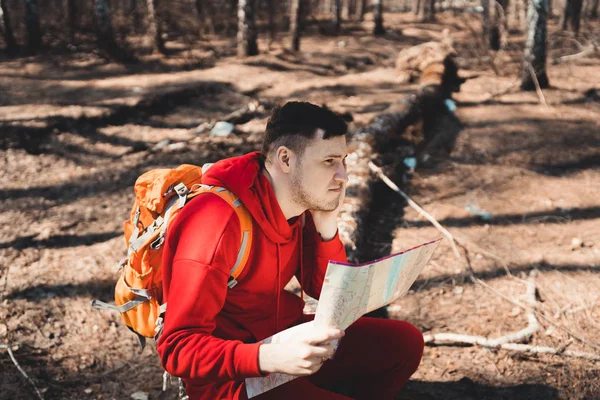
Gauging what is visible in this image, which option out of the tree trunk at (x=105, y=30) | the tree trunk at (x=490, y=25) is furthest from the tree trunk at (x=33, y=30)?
the tree trunk at (x=490, y=25)

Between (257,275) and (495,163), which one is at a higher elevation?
(257,275)

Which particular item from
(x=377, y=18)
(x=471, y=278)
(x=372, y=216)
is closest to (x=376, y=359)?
(x=471, y=278)

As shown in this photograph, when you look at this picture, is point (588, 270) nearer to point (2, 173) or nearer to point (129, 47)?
point (2, 173)

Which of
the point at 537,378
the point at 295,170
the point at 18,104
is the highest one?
the point at 295,170

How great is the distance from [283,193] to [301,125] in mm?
327

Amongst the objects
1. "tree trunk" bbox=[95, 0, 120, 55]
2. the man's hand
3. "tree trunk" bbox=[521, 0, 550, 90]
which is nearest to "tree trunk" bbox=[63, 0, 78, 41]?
"tree trunk" bbox=[95, 0, 120, 55]

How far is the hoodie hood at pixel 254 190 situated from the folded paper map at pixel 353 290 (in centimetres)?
49

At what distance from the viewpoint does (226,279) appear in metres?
2.02

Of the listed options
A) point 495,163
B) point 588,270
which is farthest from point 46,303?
Answer: point 495,163

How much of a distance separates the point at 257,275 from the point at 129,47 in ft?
39.8

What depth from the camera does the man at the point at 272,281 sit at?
1.89m

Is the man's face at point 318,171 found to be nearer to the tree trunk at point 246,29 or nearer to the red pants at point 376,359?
the red pants at point 376,359

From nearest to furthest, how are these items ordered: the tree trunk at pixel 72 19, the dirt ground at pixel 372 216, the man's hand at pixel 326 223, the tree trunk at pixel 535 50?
the man's hand at pixel 326 223
the dirt ground at pixel 372 216
the tree trunk at pixel 535 50
the tree trunk at pixel 72 19

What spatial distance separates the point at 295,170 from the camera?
2314 millimetres
